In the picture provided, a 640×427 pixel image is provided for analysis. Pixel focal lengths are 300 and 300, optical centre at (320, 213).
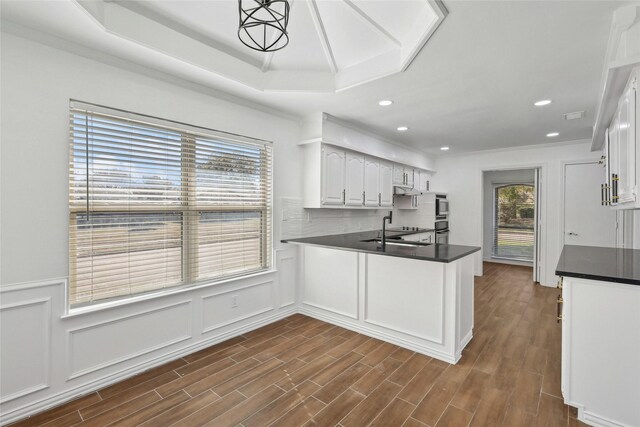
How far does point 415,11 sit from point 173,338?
3186 millimetres

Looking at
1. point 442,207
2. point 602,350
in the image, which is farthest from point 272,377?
point 442,207

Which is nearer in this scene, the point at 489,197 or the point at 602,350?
the point at 602,350

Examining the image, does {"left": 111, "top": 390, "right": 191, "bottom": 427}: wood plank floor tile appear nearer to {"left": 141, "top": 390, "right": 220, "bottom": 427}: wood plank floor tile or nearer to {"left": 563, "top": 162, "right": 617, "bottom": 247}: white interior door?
{"left": 141, "top": 390, "right": 220, "bottom": 427}: wood plank floor tile

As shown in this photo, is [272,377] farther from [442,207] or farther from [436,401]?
[442,207]

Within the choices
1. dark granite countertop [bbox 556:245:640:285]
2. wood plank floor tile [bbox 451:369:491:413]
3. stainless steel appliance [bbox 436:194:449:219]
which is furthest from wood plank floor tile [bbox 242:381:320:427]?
stainless steel appliance [bbox 436:194:449:219]

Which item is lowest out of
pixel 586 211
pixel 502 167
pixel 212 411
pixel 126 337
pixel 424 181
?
pixel 212 411

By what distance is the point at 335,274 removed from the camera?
3514mm

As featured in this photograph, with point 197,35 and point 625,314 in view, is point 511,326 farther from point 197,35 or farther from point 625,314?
point 197,35

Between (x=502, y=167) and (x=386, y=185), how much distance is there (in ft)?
8.06

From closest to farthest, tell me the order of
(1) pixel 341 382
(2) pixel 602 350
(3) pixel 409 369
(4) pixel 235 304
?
(2) pixel 602 350, (1) pixel 341 382, (3) pixel 409 369, (4) pixel 235 304

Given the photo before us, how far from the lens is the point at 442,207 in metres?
5.93

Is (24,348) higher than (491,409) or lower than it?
higher

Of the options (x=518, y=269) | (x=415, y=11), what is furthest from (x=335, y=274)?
(x=518, y=269)

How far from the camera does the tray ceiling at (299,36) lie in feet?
6.51
